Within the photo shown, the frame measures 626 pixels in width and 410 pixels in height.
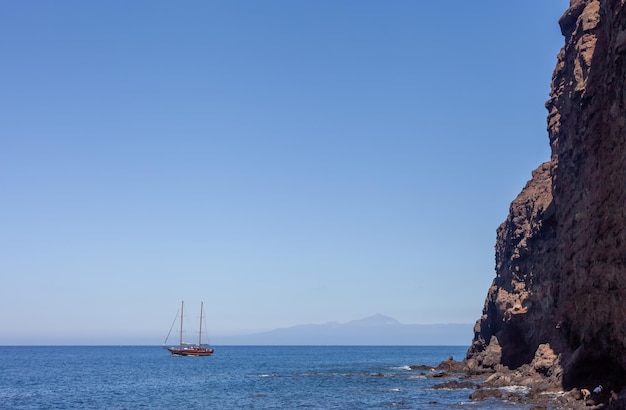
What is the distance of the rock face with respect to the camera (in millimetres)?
45781

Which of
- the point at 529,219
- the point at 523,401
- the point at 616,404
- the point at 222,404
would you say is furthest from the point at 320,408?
the point at 529,219

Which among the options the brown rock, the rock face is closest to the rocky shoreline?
the brown rock

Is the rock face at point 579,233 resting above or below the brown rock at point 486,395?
above

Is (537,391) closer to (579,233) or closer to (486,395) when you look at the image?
(486,395)

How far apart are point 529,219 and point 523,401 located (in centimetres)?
3700

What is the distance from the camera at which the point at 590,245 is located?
51.4m

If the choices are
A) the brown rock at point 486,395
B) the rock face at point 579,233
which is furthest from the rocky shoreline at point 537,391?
the rock face at point 579,233

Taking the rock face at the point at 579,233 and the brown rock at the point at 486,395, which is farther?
the brown rock at the point at 486,395

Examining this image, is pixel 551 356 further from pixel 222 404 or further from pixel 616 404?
pixel 222 404

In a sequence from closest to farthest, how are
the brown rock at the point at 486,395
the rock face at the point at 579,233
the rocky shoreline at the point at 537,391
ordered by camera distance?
the rocky shoreline at the point at 537,391 < the rock face at the point at 579,233 < the brown rock at the point at 486,395

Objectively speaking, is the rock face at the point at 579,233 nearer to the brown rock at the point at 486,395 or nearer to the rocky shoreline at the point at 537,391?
the rocky shoreline at the point at 537,391

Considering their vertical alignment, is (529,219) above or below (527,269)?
above

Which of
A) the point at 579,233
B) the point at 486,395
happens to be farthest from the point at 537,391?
the point at 579,233

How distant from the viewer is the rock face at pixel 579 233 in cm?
4578
